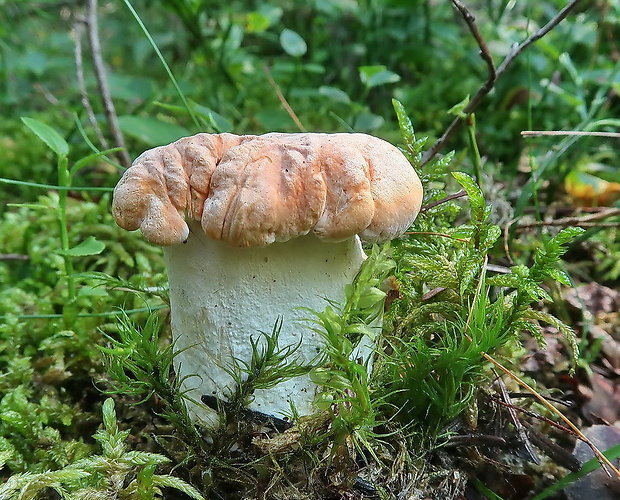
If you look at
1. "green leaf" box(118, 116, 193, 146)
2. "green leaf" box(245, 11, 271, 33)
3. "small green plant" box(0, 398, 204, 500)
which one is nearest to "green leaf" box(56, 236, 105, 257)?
"small green plant" box(0, 398, 204, 500)

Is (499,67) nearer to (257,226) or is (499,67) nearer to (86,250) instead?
(257,226)

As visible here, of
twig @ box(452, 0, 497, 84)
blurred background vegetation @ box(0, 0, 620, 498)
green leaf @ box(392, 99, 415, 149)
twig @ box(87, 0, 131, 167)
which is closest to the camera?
twig @ box(452, 0, 497, 84)

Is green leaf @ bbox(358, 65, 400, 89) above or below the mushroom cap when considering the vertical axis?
above

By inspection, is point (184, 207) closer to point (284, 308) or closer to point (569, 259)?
point (284, 308)

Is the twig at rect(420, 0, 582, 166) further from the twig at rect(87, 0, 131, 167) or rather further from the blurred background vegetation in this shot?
the twig at rect(87, 0, 131, 167)

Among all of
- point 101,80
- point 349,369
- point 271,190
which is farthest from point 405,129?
point 101,80

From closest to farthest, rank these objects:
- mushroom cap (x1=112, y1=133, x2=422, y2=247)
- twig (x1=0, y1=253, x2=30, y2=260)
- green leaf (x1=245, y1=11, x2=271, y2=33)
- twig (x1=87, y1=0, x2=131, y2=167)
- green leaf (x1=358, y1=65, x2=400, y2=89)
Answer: mushroom cap (x1=112, y1=133, x2=422, y2=247) → green leaf (x1=358, y1=65, x2=400, y2=89) → twig (x1=0, y1=253, x2=30, y2=260) → twig (x1=87, y1=0, x2=131, y2=167) → green leaf (x1=245, y1=11, x2=271, y2=33)

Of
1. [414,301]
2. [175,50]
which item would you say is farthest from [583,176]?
[175,50]
